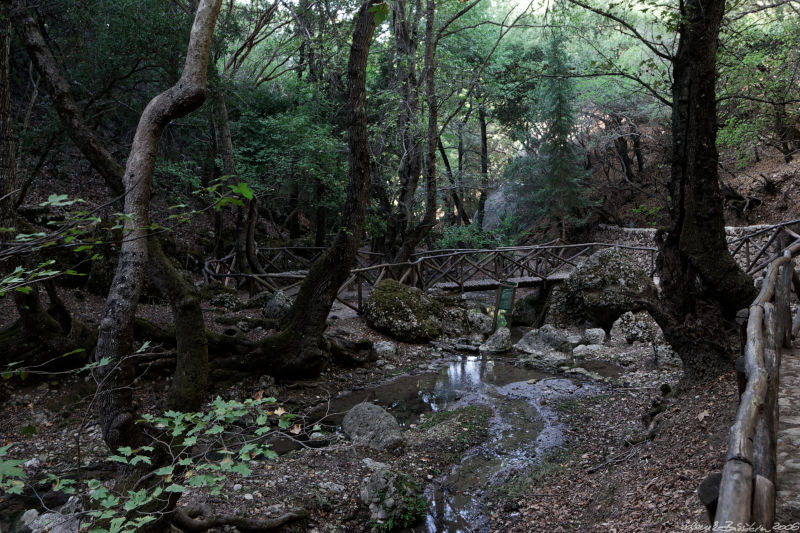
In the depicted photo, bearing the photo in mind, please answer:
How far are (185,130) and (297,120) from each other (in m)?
3.25

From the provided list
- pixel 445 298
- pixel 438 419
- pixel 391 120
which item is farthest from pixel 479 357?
pixel 391 120

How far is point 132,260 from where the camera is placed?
3.61m

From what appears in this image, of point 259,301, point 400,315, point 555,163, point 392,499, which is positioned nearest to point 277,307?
point 259,301

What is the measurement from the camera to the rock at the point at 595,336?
900 centimetres

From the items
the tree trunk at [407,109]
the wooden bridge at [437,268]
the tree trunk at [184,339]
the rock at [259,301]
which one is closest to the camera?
the tree trunk at [184,339]

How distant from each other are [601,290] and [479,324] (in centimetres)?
248

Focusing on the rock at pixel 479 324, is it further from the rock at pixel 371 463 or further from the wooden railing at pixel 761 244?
the rock at pixel 371 463

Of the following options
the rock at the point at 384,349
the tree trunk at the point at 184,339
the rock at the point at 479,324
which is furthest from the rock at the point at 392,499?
the rock at the point at 479,324

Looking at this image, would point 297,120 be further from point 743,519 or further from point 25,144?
point 743,519

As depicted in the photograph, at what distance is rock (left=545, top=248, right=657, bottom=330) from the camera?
30.5 ft

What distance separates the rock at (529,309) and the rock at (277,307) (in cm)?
Result: 566

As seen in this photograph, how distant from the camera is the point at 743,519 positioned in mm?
1439

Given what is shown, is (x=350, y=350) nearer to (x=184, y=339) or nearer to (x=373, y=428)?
(x=373, y=428)

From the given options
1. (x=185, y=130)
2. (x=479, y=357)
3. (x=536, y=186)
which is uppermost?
(x=185, y=130)
